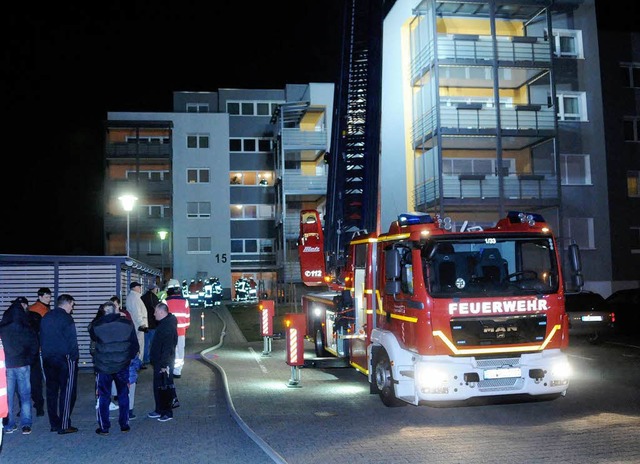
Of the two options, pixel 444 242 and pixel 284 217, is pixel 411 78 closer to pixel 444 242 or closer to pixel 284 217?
pixel 284 217

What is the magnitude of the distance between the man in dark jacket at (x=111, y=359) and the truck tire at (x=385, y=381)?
12.0ft

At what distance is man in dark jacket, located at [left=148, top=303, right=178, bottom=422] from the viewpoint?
9875 millimetres

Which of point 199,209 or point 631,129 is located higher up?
point 631,129

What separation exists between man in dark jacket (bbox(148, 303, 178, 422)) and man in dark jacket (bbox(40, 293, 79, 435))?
1126mm

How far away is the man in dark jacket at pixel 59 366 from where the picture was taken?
9.17 m

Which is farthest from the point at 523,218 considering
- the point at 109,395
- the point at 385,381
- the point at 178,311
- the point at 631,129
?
the point at 631,129

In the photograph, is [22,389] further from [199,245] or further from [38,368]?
[199,245]

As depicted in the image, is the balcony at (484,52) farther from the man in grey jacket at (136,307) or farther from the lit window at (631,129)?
the man in grey jacket at (136,307)

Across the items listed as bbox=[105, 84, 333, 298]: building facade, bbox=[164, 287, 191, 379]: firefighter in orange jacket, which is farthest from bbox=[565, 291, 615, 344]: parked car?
bbox=[105, 84, 333, 298]: building facade

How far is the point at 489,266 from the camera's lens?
10008mm

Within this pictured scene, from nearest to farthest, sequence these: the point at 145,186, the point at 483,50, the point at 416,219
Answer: the point at 416,219
the point at 483,50
the point at 145,186

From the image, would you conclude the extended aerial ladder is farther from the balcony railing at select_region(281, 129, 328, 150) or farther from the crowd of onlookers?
the balcony railing at select_region(281, 129, 328, 150)

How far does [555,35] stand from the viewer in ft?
108

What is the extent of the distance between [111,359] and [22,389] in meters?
1.32
